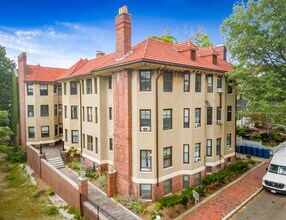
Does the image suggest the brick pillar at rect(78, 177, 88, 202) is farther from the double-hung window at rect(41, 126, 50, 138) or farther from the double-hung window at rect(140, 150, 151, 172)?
the double-hung window at rect(41, 126, 50, 138)

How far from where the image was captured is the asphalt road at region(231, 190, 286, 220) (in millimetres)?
11641

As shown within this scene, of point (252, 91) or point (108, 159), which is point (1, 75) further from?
point (252, 91)

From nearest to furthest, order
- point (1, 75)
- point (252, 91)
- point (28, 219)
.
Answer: point (28, 219)
point (252, 91)
point (1, 75)

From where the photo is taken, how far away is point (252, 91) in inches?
640

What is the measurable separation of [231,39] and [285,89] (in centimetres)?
617

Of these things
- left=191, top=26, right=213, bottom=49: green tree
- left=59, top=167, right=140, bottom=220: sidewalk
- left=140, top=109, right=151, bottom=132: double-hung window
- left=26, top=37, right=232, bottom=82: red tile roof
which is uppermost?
left=191, top=26, right=213, bottom=49: green tree

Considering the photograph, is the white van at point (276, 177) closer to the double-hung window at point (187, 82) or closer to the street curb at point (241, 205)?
the street curb at point (241, 205)

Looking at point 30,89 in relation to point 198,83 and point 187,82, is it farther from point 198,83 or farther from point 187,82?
point 198,83

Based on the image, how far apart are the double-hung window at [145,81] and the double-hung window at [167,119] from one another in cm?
218

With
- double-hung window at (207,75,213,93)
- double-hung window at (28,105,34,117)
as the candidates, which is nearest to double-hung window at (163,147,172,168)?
double-hung window at (207,75,213,93)

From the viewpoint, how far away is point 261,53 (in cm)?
1620

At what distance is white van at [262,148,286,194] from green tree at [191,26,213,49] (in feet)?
80.0

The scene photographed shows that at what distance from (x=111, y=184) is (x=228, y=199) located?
861 centimetres

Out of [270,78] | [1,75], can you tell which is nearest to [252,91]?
[270,78]
